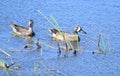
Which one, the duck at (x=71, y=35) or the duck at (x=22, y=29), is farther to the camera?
the duck at (x=22, y=29)

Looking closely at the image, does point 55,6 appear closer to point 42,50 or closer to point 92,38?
point 92,38

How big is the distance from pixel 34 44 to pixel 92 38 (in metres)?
1.47

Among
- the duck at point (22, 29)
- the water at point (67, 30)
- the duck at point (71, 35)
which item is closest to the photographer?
the water at point (67, 30)

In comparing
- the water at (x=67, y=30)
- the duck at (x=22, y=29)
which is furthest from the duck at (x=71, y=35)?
the duck at (x=22, y=29)

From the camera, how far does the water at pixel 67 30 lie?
10.6m

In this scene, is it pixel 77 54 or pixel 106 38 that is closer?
pixel 77 54

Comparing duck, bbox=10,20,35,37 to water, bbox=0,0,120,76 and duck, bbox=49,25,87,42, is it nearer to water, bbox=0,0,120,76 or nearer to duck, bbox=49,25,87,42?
water, bbox=0,0,120,76

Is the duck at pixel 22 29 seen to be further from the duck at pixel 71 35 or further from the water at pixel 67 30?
the duck at pixel 71 35

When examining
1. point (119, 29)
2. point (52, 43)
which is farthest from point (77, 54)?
point (119, 29)

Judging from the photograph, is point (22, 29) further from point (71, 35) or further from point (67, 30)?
point (71, 35)

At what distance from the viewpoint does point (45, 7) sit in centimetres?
1644

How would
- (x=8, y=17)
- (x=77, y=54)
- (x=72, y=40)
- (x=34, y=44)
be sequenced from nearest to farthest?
(x=77, y=54)
(x=34, y=44)
(x=72, y=40)
(x=8, y=17)

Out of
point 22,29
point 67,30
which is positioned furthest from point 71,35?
point 22,29

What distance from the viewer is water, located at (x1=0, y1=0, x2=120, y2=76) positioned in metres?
10.6
